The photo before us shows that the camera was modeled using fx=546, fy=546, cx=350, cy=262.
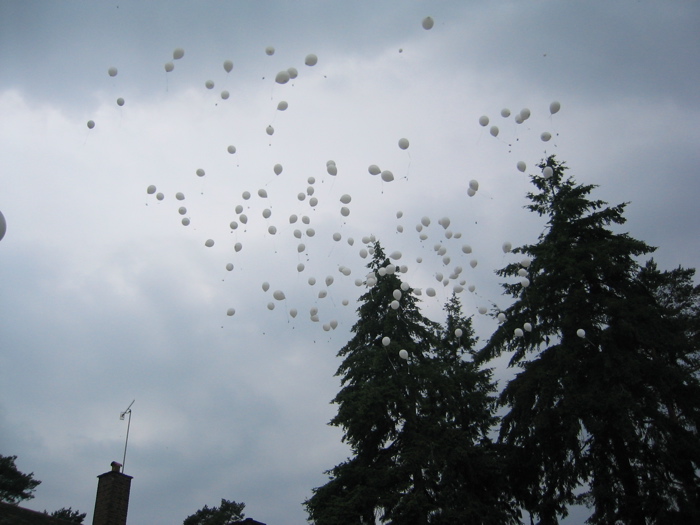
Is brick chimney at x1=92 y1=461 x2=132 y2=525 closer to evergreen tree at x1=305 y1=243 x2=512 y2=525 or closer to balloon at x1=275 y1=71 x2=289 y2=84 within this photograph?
evergreen tree at x1=305 y1=243 x2=512 y2=525

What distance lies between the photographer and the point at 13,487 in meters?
28.0

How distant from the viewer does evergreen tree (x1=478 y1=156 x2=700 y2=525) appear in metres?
11.5

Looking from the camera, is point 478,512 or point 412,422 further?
point 412,422

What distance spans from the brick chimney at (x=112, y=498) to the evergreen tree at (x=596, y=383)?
923cm

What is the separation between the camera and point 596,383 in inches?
489

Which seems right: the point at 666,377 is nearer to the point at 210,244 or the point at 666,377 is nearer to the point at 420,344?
the point at 420,344

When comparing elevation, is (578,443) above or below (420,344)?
below

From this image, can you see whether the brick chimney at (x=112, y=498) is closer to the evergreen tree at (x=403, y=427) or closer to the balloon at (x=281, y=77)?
the evergreen tree at (x=403, y=427)

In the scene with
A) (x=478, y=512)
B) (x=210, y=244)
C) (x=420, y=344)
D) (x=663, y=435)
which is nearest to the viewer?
(x=210, y=244)

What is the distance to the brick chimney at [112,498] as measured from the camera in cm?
1225

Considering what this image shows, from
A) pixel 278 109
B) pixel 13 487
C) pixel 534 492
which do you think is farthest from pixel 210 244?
pixel 13 487

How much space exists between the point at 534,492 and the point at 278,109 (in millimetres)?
10802

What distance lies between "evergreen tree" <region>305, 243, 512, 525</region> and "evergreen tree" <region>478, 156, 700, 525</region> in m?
1.33

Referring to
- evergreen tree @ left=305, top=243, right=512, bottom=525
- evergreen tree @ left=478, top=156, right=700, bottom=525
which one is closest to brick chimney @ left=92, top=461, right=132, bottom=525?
evergreen tree @ left=305, top=243, right=512, bottom=525
